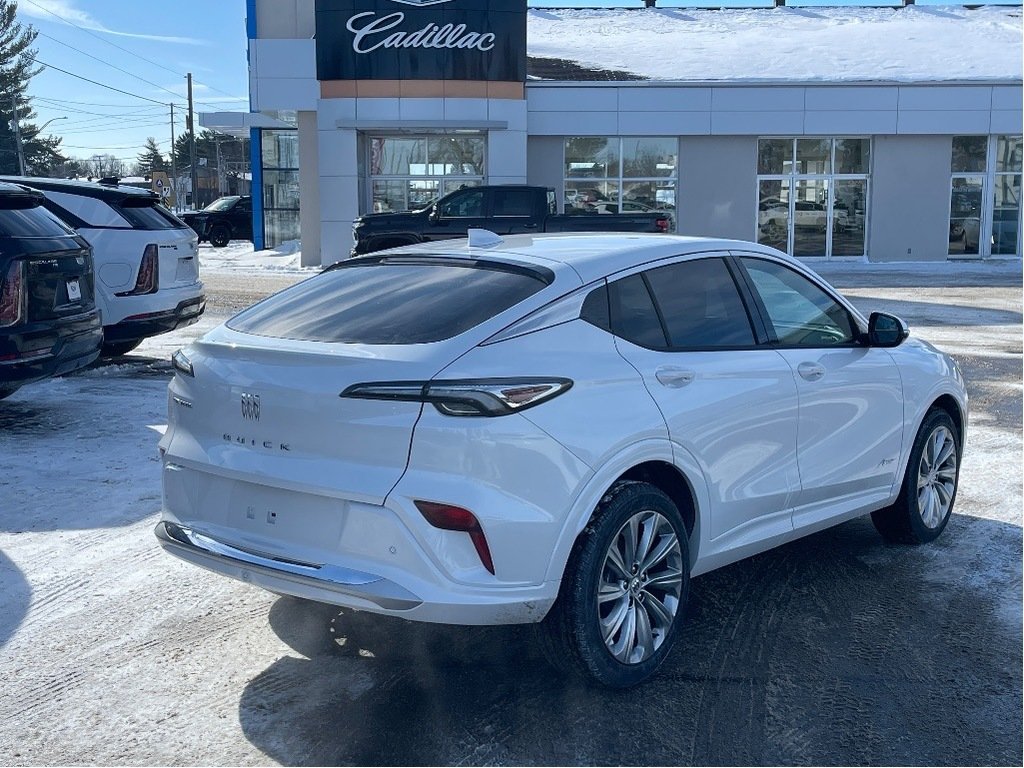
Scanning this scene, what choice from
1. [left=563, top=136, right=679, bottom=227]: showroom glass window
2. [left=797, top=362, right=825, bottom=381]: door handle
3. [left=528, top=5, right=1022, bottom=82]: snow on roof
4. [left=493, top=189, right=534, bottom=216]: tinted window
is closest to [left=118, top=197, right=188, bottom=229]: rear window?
[left=797, top=362, right=825, bottom=381]: door handle

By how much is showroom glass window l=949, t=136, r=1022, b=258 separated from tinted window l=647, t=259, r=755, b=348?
2704cm

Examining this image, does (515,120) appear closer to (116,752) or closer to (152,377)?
(152,377)

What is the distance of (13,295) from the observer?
7523 millimetres

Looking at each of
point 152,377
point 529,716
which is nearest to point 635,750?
point 529,716

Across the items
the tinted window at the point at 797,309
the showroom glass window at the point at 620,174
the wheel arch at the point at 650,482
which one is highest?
the showroom glass window at the point at 620,174

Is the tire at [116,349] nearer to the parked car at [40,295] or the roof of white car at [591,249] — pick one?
the parked car at [40,295]

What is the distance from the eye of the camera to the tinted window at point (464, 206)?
22078mm

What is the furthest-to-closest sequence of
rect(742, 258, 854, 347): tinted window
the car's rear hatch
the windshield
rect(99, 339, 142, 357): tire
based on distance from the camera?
the windshield, rect(99, 339, 142, 357): tire, rect(742, 258, 854, 347): tinted window, the car's rear hatch

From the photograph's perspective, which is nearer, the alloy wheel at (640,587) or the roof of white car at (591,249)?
the alloy wheel at (640,587)

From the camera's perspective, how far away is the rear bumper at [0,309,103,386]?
7496mm

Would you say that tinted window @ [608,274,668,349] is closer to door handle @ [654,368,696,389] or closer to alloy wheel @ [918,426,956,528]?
door handle @ [654,368,696,389]

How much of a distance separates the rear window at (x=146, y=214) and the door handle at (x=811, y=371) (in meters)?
7.51

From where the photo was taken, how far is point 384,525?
377 centimetres

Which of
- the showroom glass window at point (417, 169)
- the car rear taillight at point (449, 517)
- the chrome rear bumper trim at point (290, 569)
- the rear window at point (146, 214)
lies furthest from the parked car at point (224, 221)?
the car rear taillight at point (449, 517)
